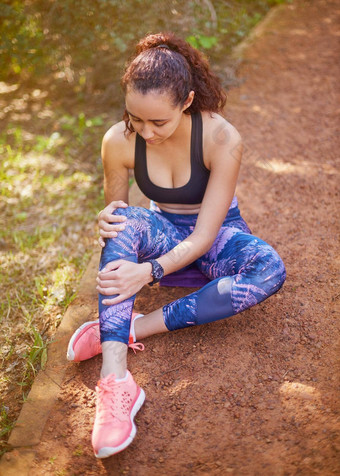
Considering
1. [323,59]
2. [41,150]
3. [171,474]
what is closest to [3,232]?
[41,150]

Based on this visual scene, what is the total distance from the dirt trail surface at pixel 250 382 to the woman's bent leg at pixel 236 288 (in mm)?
191

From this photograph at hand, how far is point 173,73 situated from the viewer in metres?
1.75

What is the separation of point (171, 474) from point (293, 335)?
2.76 ft

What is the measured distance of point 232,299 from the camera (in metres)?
1.84

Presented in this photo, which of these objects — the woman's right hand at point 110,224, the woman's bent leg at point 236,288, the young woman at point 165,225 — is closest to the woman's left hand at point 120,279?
the young woman at point 165,225

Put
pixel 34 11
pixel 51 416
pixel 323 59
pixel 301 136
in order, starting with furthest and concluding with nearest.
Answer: pixel 323 59 → pixel 34 11 → pixel 301 136 → pixel 51 416

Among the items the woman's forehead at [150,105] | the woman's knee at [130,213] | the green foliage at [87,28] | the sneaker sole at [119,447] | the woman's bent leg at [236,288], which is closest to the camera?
the sneaker sole at [119,447]

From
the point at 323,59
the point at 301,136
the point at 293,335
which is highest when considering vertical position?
the point at 323,59

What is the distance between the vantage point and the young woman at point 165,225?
1720 millimetres

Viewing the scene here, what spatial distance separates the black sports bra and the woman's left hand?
1.41 ft

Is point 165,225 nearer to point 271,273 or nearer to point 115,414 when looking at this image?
point 271,273

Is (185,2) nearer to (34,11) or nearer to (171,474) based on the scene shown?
(34,11)

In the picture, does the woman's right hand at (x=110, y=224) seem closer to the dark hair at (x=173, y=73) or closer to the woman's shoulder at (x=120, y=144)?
the woman's shoulder at (x=120, y=144)

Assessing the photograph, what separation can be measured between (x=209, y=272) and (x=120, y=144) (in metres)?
0.78
